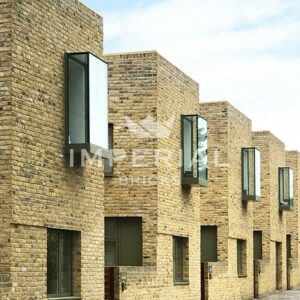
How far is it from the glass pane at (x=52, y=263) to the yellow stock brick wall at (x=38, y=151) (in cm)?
30

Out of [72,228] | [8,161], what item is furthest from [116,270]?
[8,161]

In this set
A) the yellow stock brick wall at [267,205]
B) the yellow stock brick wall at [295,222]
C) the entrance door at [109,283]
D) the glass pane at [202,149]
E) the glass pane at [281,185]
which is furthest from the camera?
the yellow stock brick wall at [295,222]

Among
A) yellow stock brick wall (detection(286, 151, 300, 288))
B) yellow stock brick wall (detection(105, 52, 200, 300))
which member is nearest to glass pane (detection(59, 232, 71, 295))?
yellow stock brick wall (detection(105, 52, 200, 300))

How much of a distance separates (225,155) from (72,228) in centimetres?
1593

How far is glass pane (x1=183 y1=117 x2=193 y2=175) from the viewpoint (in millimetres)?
27156

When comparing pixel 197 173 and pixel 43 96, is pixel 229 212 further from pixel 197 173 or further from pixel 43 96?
pixel 43 96

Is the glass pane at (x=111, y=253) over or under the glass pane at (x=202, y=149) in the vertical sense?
under

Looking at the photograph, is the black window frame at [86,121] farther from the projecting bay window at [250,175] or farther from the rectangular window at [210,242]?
the projecting bay window at [250,175]

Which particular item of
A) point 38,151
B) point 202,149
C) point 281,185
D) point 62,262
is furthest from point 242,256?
point 38,151

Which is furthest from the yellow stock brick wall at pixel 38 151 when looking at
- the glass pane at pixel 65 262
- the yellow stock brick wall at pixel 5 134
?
the glass pane at pixel 65 262

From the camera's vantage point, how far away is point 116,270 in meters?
22.0

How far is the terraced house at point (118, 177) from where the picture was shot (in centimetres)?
1631

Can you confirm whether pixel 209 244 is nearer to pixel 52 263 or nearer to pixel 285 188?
pixel 285 188

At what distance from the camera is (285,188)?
45.2 meters
